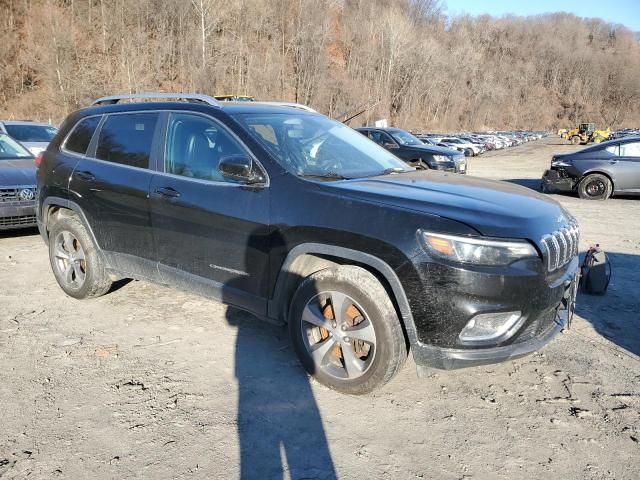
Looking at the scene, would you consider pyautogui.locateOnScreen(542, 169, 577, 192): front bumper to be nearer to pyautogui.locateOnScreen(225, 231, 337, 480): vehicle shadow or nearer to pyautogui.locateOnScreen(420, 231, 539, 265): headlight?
pyautogui.locateOnScreen(225, 231, 337, 480): vehicle shadow

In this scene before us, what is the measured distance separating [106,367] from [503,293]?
2.64m

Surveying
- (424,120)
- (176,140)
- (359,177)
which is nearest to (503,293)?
(359,177)

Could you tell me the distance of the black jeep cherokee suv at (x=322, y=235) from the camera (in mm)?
2773

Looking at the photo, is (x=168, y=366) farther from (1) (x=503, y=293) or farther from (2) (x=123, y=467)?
(1) (x=503, y=293)

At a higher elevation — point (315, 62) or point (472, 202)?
point (315, 62)

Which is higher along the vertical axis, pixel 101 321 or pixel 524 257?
pixel 524 257

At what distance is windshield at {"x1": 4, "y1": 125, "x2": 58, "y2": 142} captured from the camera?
12.4 meters

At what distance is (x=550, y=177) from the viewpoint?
42.5 ft

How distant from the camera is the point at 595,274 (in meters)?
4.98

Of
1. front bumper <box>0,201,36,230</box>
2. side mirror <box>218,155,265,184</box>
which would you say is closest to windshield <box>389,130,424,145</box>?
front bumper <box>0,201,36,230</box>

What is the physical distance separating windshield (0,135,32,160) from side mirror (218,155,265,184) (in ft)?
20.4

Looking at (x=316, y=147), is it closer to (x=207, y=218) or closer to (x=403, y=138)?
(x=207, y=218)

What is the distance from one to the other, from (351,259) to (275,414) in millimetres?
1008

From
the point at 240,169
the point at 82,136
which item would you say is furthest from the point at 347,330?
the point at 82,136
